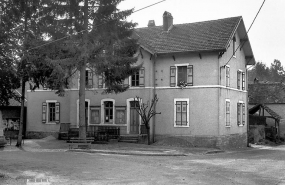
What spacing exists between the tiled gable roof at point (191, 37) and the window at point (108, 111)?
220 inches

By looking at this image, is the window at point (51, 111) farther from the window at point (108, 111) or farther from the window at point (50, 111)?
the window at point (108, 111)

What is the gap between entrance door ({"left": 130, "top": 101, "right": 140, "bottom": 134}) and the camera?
1268 inches

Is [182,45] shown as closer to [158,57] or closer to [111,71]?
[158,57]

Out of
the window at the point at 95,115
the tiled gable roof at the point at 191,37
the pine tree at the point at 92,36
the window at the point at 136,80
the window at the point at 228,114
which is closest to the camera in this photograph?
the pine tree at the point at 92,36

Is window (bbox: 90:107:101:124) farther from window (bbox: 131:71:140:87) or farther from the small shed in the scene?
the small shed

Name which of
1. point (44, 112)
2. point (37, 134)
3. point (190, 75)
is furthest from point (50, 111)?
point (190, 75)

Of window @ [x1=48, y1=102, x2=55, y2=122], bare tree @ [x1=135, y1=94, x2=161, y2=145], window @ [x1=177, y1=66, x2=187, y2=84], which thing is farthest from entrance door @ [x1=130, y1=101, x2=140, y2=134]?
window @ [x1=48, y1=102, x2=55, y2=122]

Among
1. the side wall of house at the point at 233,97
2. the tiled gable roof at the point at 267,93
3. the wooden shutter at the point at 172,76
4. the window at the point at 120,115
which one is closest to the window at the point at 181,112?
the wooden shutter at the point at 172,76

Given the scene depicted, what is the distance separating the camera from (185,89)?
3078cm

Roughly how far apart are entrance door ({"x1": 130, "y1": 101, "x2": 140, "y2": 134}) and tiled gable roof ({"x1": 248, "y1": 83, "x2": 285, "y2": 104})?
2076 cm

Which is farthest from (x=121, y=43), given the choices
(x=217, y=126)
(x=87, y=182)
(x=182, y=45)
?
(x=87, y=182)

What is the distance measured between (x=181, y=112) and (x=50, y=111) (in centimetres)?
1219

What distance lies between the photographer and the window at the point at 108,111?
33.4 meters

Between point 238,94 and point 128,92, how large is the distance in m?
9.00
